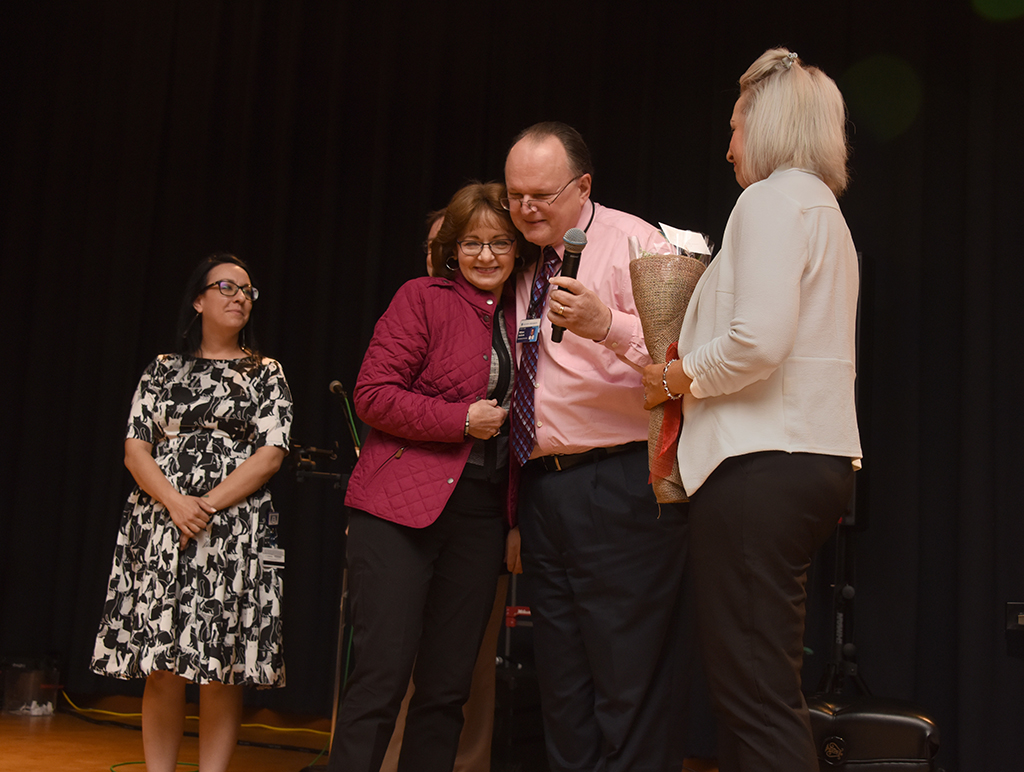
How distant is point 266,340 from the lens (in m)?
4.36

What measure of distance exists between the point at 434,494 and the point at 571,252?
2.04 feet

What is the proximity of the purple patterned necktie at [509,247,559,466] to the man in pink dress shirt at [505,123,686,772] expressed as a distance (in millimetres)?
11

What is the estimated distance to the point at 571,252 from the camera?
1.84m

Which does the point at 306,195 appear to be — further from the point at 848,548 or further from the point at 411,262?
the point at 848,548

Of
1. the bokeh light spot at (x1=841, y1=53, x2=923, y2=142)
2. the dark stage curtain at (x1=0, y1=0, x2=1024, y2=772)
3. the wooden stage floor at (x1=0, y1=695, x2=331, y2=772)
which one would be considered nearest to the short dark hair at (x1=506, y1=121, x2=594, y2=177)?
the dark stage curtain at (x1=0, y1=0, x2=1024, y2=772)

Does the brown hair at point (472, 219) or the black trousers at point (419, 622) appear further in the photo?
the brown hair at point (472, 219)

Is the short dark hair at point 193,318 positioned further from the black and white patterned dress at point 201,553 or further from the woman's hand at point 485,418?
the woman's hand at point 485,418

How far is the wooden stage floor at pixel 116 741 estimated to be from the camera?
3.34m

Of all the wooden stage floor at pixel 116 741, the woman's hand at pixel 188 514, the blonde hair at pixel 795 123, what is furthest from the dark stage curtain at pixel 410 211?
the blonde hair at pixel 795 123

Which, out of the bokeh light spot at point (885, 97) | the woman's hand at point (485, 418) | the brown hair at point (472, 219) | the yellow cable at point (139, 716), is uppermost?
the bokeh light spot at point (885, 97)

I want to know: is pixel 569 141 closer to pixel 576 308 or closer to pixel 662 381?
pixel 576 308

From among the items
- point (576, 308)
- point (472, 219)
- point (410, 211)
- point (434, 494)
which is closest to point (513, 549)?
point (434, 494)

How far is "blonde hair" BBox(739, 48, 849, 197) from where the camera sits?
1.63 m

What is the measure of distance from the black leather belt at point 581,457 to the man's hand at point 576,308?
0.28 meters
